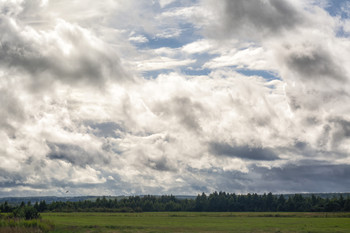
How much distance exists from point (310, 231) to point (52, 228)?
6092 centimetres

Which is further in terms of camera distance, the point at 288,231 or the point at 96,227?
the point at 96,227

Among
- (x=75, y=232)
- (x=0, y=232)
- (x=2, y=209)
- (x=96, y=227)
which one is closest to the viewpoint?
(x=0, y=232)

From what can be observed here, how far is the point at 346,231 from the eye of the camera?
85.1 metres

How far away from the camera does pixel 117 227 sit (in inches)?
3967

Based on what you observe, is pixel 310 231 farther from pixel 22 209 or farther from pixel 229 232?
pixel 22 209

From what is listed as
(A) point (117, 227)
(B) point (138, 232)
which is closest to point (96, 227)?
(A) point (117, 227)

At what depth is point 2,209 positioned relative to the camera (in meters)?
117

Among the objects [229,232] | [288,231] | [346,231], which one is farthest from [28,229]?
[346,231]

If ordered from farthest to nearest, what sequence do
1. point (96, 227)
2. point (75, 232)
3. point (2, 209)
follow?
1. point (2, 209)
2. point (96, 227)
3. point (75, 232)

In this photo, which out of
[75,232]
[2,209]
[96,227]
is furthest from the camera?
[2,209]

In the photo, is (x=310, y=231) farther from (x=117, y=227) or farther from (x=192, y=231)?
(x=117, y=227)

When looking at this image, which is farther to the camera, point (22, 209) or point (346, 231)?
point (22, 209)

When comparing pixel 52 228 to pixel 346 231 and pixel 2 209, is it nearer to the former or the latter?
pixel 2 209

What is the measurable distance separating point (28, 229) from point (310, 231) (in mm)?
63442
